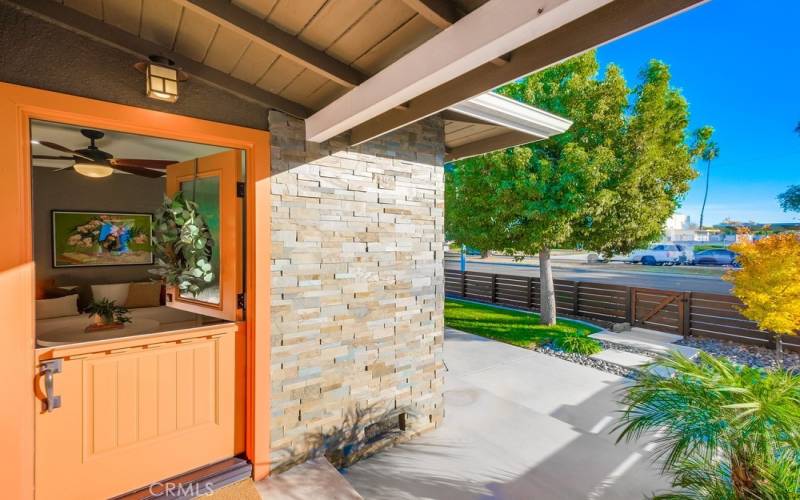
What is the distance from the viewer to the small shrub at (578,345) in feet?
19.6

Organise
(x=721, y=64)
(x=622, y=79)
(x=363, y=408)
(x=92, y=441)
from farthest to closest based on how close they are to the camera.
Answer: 1. (x=721, y=64)
2. (x=622, y=79)
3. (x=363, y=408)
4. (x=92, y=441)

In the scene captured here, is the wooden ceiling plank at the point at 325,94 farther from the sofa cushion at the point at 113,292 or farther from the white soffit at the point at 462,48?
the sofa cushion at the point at 113,292

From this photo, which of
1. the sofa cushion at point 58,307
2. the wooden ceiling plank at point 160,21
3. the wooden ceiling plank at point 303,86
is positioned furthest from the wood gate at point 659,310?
the sofa cushion at point 58,307

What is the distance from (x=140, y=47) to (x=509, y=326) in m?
7.30

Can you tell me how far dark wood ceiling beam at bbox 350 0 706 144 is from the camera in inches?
47.3

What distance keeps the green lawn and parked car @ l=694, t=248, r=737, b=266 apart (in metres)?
19.7

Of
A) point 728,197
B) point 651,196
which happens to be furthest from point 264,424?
point 728,197

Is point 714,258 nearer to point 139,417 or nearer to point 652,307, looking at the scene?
point 652,307

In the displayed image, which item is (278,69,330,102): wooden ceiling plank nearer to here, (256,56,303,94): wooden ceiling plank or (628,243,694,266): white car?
(256,56,303,94): wooden ceiling plank

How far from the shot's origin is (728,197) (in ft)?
152

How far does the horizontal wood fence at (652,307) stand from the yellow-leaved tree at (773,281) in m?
0.84

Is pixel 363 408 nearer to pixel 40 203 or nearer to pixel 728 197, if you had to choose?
pixel 40 203

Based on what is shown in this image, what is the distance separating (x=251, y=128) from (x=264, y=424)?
80.9 inches

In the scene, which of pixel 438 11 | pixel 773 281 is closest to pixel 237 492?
pixel 438 11
